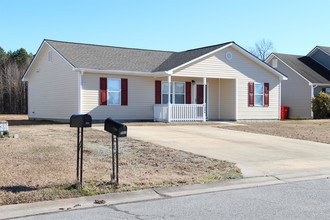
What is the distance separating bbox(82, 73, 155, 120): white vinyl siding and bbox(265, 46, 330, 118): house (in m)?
14.8

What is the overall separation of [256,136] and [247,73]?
1004 centimetres

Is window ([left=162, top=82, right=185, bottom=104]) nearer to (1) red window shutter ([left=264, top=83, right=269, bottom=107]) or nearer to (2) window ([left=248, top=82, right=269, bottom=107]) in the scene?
(2) window ([left=248, top=82, right=269, bottom=107])

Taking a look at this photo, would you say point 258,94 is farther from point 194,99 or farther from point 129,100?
point 129,100

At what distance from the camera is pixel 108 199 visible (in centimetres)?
696

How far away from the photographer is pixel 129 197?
23.4 ft

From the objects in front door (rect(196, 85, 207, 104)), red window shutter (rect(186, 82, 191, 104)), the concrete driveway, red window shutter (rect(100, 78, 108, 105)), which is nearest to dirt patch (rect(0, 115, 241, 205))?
the concrete driveway

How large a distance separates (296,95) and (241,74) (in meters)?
10.2

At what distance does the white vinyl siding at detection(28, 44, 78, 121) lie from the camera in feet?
77.2

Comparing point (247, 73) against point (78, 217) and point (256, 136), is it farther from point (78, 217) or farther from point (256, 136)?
point (78, 217)

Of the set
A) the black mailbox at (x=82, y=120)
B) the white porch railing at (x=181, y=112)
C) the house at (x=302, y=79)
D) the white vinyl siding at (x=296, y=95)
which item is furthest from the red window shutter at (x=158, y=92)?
the black mailbox at (x=82, y=120)

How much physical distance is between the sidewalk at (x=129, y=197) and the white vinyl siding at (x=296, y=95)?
25.8m

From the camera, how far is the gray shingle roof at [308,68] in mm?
A: 34438

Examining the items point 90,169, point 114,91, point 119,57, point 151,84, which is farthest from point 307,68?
point 90,169

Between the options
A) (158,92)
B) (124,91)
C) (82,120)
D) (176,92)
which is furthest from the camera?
(176,92)
